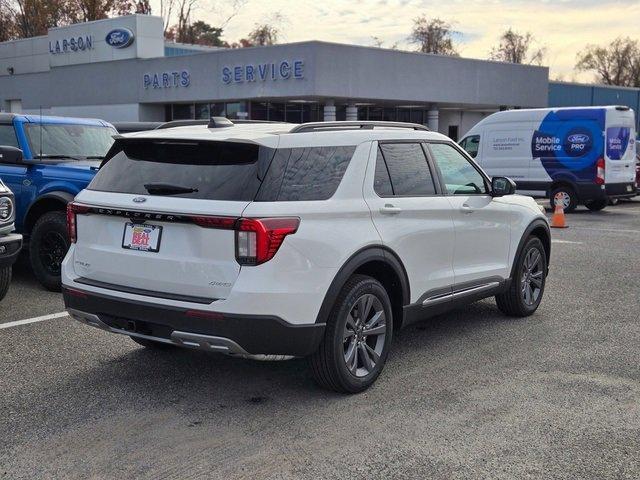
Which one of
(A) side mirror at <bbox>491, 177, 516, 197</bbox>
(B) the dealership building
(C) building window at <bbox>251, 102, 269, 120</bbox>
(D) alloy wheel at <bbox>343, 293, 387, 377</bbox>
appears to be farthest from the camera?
(C) building window at <bbox>251, 102, 269, 120</bbox>

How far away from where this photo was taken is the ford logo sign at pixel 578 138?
16.6 meters

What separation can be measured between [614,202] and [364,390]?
17230mm

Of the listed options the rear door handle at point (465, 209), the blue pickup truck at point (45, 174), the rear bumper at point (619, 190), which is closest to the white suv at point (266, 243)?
the rear door handle at point (465, 209)

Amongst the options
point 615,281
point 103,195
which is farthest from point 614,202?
point 103,195

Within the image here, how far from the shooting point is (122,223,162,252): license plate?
432 centimetres

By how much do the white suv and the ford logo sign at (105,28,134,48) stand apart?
1339 inches

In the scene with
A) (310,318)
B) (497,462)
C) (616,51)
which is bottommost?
(497,462)

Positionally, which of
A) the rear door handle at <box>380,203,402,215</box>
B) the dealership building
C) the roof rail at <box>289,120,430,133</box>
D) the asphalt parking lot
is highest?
the dealership building

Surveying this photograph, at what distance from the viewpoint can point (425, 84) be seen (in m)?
34.0

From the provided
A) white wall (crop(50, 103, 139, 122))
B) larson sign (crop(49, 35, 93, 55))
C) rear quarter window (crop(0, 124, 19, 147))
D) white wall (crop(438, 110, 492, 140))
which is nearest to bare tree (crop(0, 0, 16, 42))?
larson sign (crop(49, 35, 93, 55))

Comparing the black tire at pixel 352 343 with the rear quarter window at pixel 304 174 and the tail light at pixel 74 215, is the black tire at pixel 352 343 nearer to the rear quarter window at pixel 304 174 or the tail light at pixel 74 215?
the rear quarter window at pixel 304 174

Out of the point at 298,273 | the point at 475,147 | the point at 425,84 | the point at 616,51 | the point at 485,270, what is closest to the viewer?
the point at 298,273

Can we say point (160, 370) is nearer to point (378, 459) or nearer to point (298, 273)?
point (298, 273)

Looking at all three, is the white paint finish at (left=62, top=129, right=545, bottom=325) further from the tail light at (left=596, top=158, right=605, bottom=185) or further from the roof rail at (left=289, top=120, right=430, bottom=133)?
the tail light at (left=596, top=158, right=605, bottom=185)
